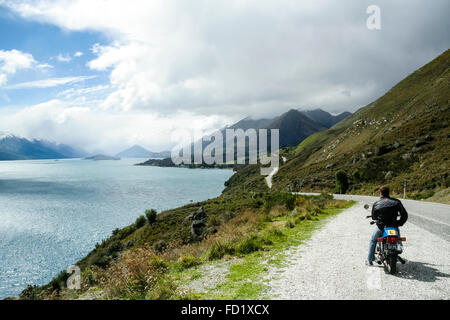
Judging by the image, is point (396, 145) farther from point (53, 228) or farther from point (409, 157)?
point (53, 228)

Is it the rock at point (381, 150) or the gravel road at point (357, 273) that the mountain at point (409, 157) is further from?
the gravel road at point (357, 273)

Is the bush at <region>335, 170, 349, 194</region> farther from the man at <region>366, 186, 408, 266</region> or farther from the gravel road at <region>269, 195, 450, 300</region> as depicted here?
the man at <region>366, 186, 408, 266</region>

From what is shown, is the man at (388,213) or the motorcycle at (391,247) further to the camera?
the man at (388,213)

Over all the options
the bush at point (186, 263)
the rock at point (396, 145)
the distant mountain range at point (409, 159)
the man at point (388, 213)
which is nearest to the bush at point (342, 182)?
the distant mountain range at point (409, 159)

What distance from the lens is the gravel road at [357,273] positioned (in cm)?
549

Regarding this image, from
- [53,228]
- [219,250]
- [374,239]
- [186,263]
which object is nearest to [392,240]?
[374,239]

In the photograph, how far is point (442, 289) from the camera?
18.1ft

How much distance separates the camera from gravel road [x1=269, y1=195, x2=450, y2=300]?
5487 mm

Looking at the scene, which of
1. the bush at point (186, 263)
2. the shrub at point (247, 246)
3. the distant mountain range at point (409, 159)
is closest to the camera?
the bush at point (186, 263)

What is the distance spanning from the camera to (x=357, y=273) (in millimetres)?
6652
